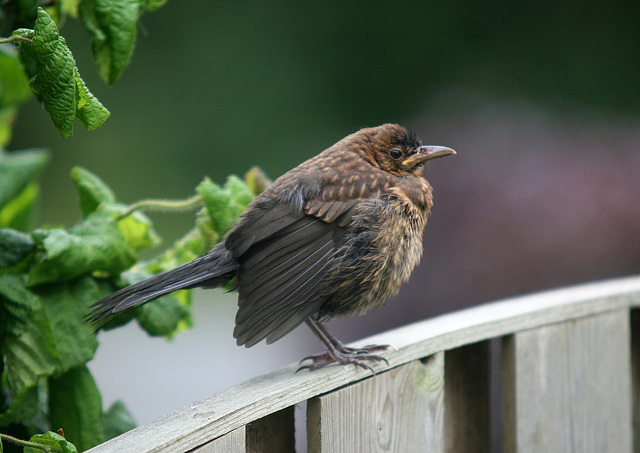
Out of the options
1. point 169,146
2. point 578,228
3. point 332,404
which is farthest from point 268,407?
point 169,146

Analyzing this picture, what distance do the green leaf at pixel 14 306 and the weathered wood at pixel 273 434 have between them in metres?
0.60

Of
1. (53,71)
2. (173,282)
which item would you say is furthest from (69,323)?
(53,71)

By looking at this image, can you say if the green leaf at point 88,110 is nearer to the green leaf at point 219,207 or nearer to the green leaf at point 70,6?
the green leaf at point 219,207

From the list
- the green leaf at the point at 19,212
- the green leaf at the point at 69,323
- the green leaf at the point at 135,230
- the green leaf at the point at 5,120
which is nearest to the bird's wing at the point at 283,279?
the green leaf at the point at 135,230

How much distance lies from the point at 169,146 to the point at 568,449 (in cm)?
871

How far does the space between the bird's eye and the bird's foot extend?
77 cm

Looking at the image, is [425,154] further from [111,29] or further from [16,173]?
[16,173]

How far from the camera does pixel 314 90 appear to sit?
1064cm

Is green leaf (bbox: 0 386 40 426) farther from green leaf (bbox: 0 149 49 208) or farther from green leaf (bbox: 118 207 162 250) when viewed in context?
green leaf (bbox: 0 149 49 208)

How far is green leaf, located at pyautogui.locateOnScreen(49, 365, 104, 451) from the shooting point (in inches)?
75.8

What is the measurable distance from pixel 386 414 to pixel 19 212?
4.41ft

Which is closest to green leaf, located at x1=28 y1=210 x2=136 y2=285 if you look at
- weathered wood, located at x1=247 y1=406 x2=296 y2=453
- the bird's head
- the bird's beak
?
weathered wood, located at x1=247 y1=406 x2=296 y2=453

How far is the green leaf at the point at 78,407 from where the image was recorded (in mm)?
1926

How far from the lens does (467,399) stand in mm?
2326
